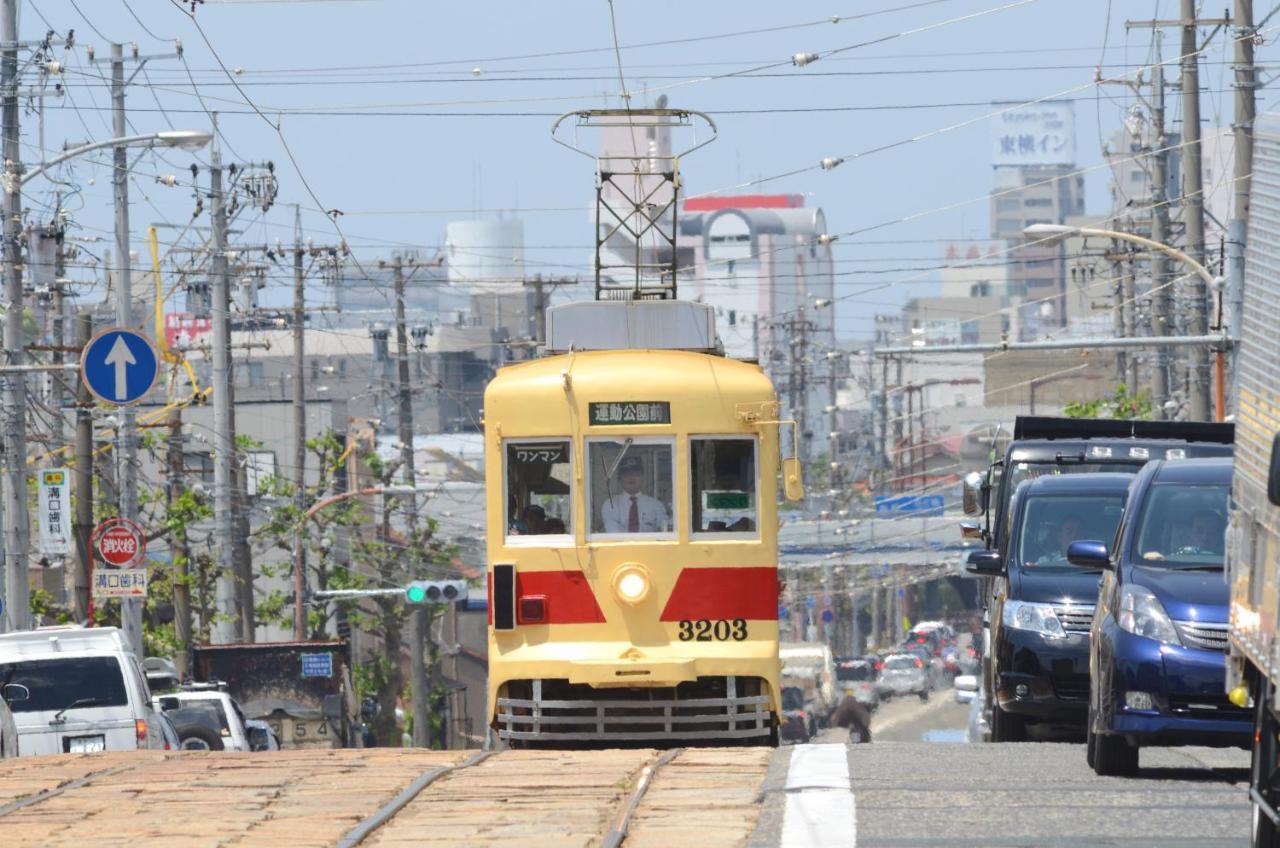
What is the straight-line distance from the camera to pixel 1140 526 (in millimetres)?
12117

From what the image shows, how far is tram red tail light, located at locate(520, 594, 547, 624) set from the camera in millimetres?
15750

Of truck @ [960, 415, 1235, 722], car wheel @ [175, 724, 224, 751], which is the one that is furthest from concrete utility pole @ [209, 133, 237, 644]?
truck @ [960, 415, 1235, 722]

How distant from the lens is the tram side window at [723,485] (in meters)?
16.0

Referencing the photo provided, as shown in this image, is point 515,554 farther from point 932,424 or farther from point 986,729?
point 932,424

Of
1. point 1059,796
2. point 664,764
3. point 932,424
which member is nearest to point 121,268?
point 664,764

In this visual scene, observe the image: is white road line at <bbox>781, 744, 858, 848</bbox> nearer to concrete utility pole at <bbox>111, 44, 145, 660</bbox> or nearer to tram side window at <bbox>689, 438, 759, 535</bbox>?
tram side window at <bbox>689, 438, 759, 535</bbox>

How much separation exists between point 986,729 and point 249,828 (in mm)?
9773

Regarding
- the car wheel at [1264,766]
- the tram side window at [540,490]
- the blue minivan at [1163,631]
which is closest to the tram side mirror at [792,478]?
the tram side window at [540,490]

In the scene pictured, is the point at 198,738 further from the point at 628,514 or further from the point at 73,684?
the point at 628,514

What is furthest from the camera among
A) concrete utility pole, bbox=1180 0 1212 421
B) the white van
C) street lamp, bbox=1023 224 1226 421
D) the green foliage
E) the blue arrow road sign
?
the green foliage

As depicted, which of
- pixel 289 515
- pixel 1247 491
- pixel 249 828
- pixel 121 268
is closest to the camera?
pixel 1247 491

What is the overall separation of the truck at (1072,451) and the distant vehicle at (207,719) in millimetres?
9121

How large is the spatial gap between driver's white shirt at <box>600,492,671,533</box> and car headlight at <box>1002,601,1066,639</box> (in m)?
2.36

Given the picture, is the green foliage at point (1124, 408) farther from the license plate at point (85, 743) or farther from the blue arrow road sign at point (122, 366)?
the license plate at point (85, 743)
